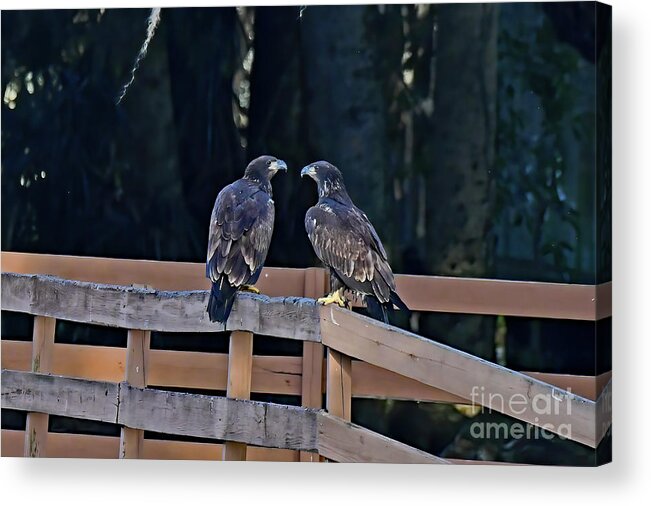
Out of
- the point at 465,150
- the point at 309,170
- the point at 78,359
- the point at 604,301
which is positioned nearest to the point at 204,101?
the point at 309,170

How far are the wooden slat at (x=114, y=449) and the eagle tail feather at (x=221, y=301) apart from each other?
52cm

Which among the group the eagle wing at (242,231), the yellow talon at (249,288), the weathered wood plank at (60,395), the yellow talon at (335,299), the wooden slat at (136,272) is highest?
the eagle wing at (242,231)

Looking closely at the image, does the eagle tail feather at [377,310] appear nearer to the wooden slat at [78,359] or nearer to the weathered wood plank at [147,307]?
the weathered wood plank at [147,307]

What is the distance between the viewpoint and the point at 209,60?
453 centimetres

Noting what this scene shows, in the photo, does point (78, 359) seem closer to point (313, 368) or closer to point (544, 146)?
point (313, 368)

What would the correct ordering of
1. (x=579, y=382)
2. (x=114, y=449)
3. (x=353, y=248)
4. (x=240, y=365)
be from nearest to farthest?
(x=579, y=382) → (x=353, y=248) → (x=240, y=365) → (x=114, y=449)

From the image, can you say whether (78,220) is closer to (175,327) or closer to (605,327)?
(175,327)

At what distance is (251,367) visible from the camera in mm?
4520

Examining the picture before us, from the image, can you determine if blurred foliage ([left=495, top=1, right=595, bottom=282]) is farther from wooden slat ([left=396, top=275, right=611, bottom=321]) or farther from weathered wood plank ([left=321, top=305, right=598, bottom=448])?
weathered wood plank ([left=321, top=305, right=598, bottom=448])

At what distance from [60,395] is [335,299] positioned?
→ 1213 millimetres

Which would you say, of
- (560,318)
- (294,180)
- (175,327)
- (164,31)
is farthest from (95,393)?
(560,318)

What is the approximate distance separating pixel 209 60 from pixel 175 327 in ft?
3.53

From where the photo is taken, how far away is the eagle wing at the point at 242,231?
4477mm

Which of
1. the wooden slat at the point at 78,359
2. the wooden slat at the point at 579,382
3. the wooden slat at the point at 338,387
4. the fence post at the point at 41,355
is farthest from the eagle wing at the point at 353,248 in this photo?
the fence post at the point at 41,355
